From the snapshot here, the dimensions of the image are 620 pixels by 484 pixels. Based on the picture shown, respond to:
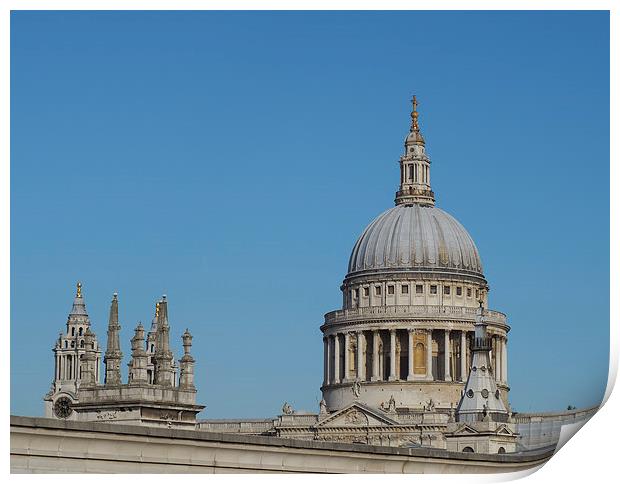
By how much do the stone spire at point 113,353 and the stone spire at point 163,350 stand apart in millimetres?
1973

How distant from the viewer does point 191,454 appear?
4562 cm

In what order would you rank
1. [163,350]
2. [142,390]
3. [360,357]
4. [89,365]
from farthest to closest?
[360,357]
[89,365]
[163,350]
[142,390]

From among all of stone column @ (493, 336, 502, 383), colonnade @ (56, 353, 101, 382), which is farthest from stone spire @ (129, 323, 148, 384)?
colonnade @ (56, 353, 101, 382)

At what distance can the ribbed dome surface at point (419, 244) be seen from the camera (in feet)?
547

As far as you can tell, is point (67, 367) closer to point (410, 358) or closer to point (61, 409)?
point (410, 358)

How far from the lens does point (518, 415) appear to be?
13338 centimetres

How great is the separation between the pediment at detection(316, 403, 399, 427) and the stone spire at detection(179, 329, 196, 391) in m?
64.2

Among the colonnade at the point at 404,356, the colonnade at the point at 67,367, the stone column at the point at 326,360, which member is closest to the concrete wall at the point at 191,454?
the colonnade at the point at 404,356

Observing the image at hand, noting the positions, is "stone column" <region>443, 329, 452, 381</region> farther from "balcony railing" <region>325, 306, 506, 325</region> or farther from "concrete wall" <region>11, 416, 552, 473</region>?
"concrete wall" <region>11, 416, 552, 473</region>

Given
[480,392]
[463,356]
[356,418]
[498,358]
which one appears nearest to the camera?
[480,392]

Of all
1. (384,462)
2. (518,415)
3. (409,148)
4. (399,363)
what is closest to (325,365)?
(399,363)

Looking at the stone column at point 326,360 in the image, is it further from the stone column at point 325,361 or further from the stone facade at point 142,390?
the stone facade at point 142,390

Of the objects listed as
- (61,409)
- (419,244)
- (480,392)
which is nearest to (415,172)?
(419,244)

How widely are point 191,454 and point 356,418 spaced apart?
354ft
